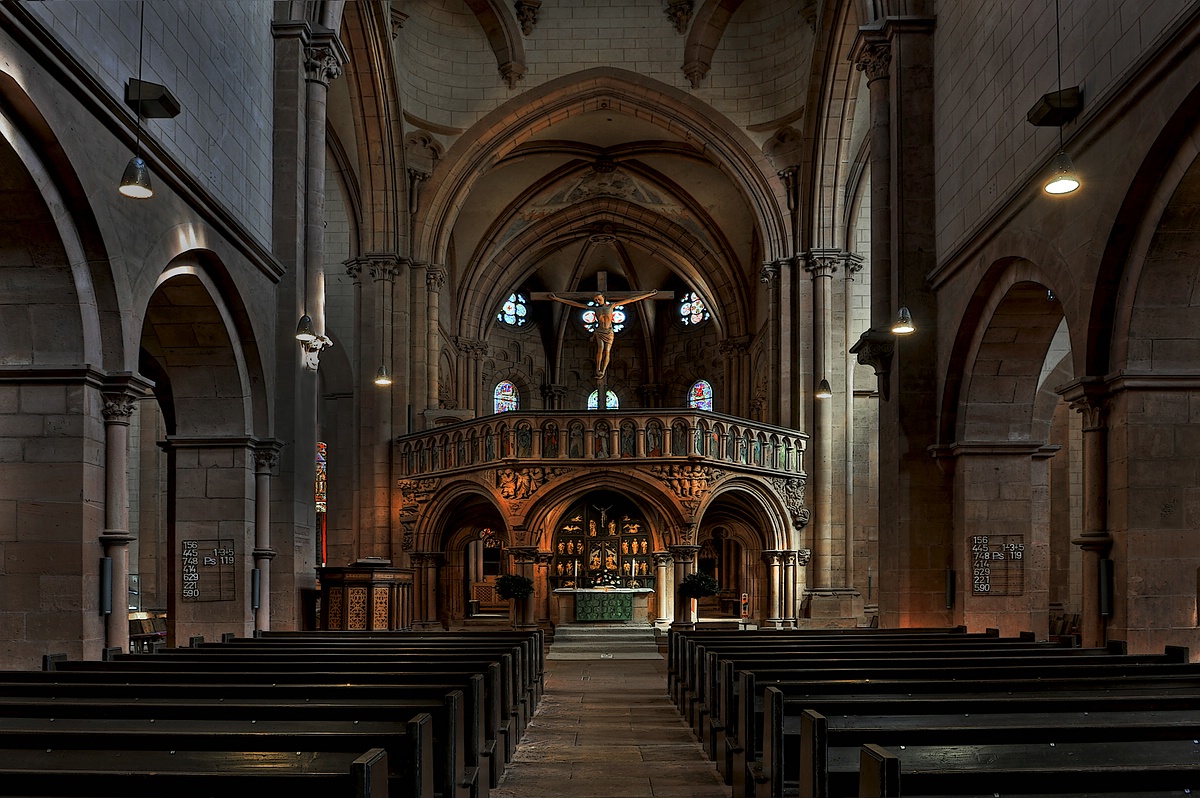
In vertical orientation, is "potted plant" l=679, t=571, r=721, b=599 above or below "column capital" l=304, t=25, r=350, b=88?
below

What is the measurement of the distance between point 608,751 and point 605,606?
15.2 m

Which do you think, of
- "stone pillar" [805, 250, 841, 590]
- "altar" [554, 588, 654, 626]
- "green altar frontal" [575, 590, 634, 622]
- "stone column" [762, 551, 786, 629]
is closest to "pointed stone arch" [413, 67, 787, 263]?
"stone pillar" [805, 250, 841, 590]

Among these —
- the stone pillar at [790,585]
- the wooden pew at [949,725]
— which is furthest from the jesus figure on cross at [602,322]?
the wooden pew at [949,725]

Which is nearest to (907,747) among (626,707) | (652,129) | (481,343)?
(626,707)

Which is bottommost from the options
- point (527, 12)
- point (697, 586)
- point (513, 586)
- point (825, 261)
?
point (513, 586)

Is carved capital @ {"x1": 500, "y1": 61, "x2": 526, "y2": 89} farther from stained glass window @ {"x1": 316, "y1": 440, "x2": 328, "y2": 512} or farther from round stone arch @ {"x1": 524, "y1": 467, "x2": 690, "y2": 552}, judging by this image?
stained glass window @ {"x1": 316, "y1": 440, "x2": 328, "y2": 512}

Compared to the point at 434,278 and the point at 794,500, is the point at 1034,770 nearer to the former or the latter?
the point at 794,500

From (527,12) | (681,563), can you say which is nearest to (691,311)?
(527,12)

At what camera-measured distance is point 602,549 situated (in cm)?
2731

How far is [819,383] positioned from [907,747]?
798 inches

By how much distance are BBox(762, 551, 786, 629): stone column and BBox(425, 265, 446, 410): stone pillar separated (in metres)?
8.74

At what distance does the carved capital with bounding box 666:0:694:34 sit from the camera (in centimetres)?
2658

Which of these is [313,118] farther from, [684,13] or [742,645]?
[684,13]

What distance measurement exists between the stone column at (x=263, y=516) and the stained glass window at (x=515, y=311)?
27.3m
